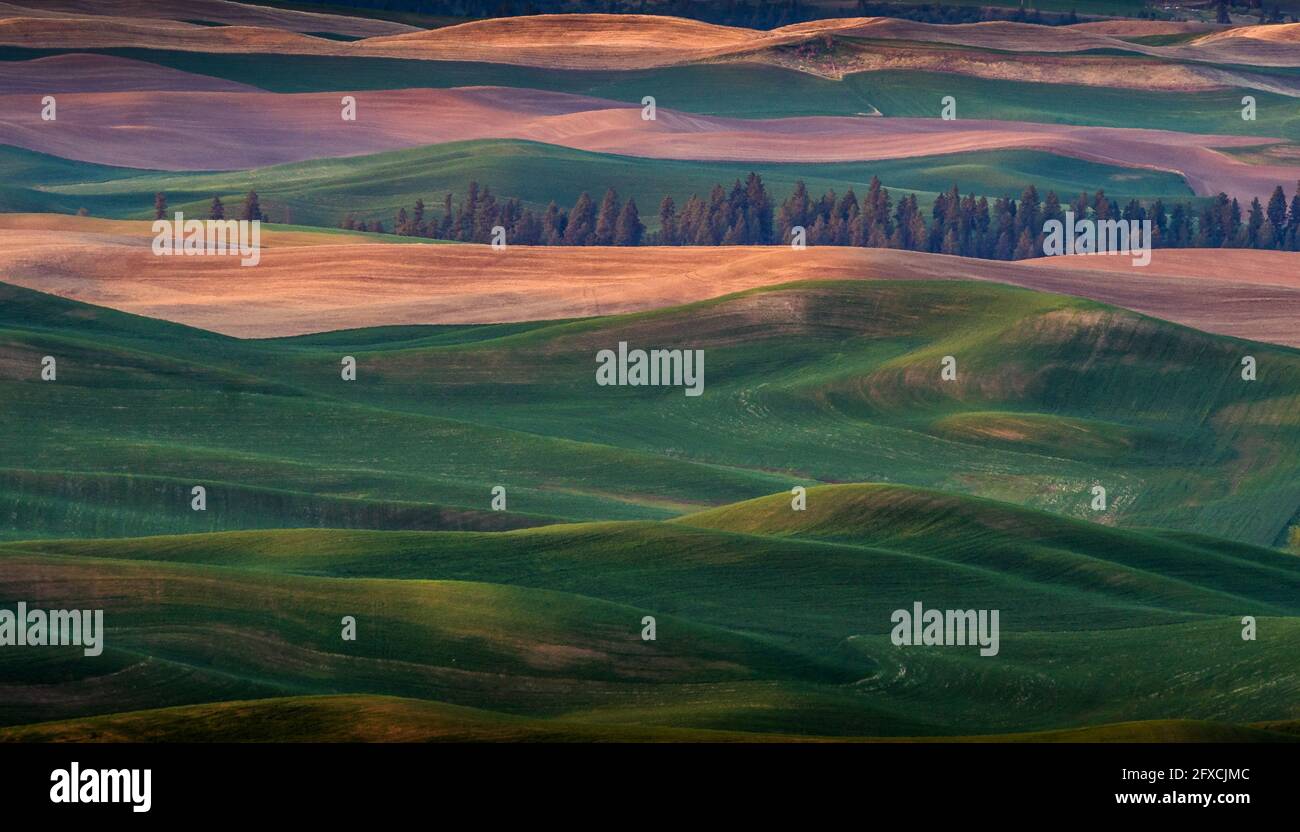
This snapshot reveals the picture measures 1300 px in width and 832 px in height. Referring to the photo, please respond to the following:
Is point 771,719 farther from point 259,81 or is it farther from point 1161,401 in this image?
point 259,81

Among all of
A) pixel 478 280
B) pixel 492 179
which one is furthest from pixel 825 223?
pixel 478 280

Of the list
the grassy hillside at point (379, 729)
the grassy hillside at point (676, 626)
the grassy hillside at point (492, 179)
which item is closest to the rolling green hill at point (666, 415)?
the grassy hillside at point (676, 626)

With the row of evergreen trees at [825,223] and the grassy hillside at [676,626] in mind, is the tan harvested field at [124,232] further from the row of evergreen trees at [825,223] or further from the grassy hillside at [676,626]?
the grassy hillside at [676,626]

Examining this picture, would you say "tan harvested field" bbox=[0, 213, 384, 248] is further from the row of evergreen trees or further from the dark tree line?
the row of evergreen trees

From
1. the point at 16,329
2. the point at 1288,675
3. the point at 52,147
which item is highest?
the point at 52,147

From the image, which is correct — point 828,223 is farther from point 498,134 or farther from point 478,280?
point 498,134

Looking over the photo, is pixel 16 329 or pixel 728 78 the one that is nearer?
pixel 16 329

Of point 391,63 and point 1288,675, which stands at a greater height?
point 391,63

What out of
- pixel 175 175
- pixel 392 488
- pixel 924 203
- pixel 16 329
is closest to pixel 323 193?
pixel 175 175
